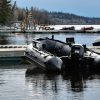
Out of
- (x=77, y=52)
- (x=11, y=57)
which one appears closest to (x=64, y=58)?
(x=77, y=52)

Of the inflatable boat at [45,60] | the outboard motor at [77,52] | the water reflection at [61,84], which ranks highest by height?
the outboard motor at [77,52]

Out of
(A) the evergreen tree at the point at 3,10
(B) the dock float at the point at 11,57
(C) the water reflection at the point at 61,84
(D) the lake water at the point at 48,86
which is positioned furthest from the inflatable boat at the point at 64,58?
(A) the evergreen tree at the point at 3,10

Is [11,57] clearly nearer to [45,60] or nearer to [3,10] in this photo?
[45,60]

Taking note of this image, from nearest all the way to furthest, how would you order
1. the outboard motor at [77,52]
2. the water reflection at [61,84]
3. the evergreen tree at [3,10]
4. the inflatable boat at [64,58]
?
1. the water reflection at [61,84]
2. the inflatable boat at [64,58]
3. the outboard motor at [77,52]
4. the evergreen tree at [3,10]

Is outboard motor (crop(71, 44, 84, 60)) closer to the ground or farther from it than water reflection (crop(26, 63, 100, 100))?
farther from it

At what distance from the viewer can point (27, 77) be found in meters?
23.9

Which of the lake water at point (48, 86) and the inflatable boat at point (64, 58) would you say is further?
the inflatable boat at point (64, 58)

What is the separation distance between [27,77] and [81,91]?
5357mm

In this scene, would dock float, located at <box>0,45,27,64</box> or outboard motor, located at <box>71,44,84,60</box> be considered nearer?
outboard motor, located at <box>71,44,84,60</box>

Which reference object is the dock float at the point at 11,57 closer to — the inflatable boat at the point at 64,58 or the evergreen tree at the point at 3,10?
the inflatable boat at the point at 64,58

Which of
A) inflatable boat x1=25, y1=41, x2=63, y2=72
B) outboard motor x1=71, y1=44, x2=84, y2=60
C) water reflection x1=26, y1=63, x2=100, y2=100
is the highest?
outboard motor x1=71, y1=44, x2=84, y2=60

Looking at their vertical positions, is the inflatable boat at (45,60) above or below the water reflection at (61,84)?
above

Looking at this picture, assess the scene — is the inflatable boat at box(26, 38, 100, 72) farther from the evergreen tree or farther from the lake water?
the evergreen tree

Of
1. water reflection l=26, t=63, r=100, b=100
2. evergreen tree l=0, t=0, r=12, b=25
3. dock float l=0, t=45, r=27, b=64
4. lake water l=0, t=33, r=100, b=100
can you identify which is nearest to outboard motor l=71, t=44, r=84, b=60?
water reflection l=26, t=63, r=100, b=100
